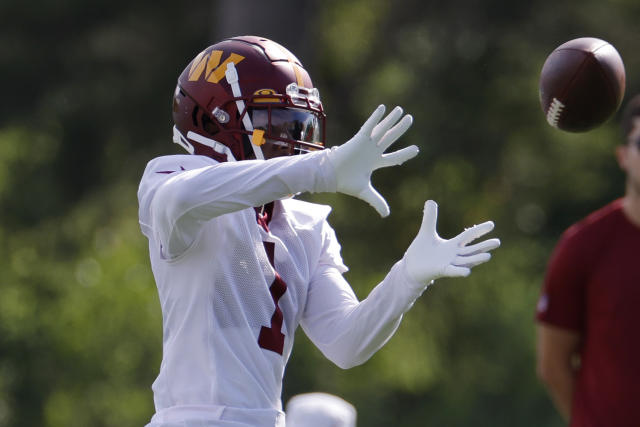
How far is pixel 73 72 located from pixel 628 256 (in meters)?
10.9

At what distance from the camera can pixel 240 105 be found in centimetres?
402

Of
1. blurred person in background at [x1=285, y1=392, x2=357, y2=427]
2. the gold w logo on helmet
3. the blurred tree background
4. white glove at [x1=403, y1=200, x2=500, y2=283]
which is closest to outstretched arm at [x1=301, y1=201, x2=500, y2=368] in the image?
white glove at [x1=403, y1=200, x2=500, y2=283]

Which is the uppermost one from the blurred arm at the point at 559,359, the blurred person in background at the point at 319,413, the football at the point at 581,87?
the football at the point at 581,87

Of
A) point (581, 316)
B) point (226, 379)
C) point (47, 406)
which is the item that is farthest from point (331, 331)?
point (47, 406)

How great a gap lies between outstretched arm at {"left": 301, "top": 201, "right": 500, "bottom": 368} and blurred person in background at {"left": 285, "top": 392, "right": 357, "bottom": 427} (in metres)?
Answer: 2.15

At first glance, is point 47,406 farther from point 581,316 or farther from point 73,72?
point 581,316

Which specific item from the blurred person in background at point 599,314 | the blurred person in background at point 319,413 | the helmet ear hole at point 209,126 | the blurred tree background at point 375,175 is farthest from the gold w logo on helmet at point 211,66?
the blurred tree background at point 375,175

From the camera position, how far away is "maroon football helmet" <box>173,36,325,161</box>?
3998 mm

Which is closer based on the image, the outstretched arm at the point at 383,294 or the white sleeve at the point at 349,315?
the outstretched arm at the point at 383,294

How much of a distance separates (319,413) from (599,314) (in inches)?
118

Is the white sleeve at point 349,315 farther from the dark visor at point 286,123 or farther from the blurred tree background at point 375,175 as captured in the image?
the blurred tree background at point 375,175

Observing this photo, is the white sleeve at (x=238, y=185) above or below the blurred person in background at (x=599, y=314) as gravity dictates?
above

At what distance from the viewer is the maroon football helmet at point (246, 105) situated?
3998mm

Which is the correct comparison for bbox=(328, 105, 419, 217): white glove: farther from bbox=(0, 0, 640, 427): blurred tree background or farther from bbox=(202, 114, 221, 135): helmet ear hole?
bbox=(0, 0, 640, 427): blurred tree background
